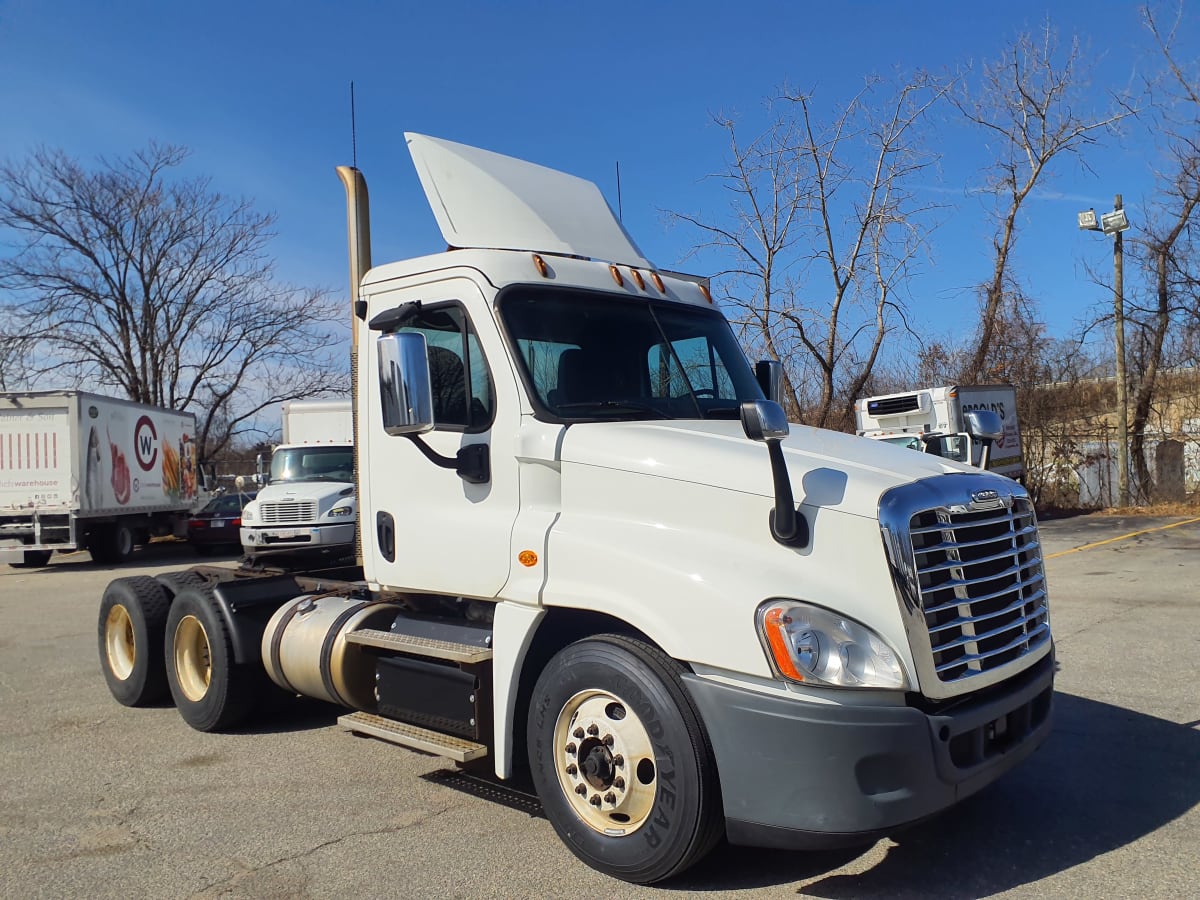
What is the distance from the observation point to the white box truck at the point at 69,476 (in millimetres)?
18984

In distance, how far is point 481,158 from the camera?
5430 mm

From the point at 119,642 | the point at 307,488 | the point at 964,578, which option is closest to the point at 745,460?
the point at 964,578

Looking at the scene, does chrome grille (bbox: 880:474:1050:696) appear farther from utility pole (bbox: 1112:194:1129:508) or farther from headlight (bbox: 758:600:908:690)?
utility pole (bbox: 1112:194:1129:508)

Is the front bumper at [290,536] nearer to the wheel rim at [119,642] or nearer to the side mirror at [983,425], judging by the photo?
the wheel rim at [119,642]

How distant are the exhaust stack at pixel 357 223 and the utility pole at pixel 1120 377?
75.4 feet

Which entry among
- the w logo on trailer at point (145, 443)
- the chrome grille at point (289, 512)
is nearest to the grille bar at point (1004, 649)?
the chrome grille at point (289, 512)

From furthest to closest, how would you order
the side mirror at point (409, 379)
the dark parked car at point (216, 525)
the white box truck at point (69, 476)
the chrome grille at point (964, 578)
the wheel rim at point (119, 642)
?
the dark parked car at point (216, 525), the white box truck at point (69, 476), the wheel rim at point (119, 642), the side mirror at point (409, 379), the chrome grille at point (964, 578)

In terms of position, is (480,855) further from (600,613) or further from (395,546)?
(395,546)

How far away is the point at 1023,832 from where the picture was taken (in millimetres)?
4320

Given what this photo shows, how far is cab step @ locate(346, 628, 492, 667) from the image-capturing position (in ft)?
14.7

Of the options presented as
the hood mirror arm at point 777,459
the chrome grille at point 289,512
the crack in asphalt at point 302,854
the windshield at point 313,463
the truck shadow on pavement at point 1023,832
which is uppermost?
the windshield at point 313,463

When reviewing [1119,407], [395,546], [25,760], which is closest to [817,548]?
[395,546]

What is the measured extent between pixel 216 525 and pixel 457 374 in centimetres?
1979

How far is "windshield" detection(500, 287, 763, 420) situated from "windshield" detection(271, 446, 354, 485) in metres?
13.0
